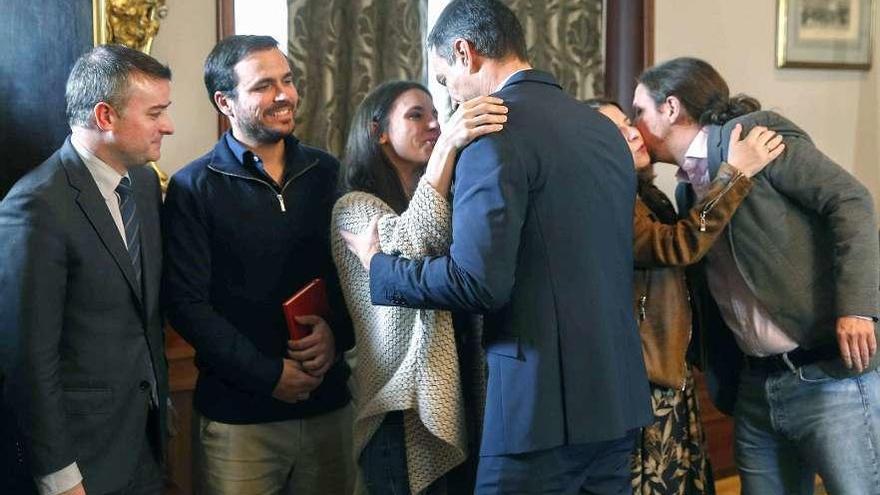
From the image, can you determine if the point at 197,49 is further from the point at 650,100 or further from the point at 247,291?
the point at 650,100

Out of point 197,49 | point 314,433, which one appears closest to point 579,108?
point 314,433

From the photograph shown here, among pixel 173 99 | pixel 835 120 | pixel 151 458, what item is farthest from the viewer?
pixel 835 120

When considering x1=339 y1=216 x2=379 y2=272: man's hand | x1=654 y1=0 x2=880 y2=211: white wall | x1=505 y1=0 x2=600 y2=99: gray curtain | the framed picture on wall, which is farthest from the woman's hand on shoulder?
the framed picture on wall

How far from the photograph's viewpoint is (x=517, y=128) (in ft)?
5.26

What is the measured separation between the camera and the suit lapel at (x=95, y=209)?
1.73m

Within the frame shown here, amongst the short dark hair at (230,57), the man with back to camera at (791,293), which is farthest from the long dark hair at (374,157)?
the man with back to camera at (791,293)

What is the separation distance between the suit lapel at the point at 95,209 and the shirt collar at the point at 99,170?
0.6 inches

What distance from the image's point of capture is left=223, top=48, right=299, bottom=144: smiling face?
2027 mm

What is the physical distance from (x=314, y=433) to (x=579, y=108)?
3.11ft

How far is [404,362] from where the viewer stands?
1.86 m

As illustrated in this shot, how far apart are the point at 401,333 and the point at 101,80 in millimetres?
749

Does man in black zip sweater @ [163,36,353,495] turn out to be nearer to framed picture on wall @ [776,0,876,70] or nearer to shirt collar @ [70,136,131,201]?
shirt collar @ [70,136,131,201]

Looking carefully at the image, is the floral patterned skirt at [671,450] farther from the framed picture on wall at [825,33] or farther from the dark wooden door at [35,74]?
the framed picture on wall at [825,33]

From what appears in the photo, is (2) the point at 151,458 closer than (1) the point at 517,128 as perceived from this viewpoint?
No
